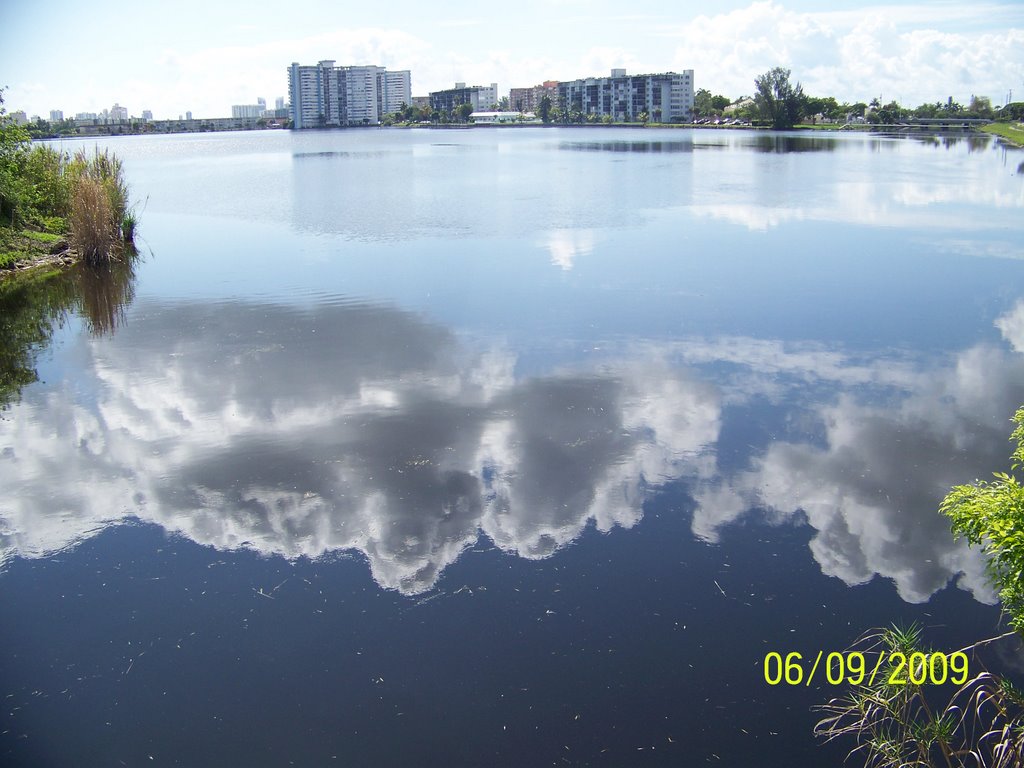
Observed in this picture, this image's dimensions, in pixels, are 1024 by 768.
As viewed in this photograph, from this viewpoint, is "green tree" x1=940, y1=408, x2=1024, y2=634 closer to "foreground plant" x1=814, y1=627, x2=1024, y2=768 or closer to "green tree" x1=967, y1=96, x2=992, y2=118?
"foreground plant" x1=814, y1=627, x2=1024, y2=768

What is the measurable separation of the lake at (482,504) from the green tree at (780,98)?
113675 mm

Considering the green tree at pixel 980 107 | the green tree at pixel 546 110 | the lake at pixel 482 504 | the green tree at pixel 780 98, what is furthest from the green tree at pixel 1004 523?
the green tree at pixel 546 110

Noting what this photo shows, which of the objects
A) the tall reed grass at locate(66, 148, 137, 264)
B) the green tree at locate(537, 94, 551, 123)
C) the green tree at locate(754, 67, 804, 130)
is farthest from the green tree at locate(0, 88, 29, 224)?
the green tree at locate(537, 94, 551, 123)

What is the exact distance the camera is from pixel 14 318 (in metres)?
16.8

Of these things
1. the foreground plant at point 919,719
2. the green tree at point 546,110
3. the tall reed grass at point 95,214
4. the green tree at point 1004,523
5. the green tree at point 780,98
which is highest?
the green tree at point 546,110

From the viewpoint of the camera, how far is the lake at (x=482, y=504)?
220 inches

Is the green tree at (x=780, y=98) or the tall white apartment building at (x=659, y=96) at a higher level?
the tall white apartment building at (x=659, y=96)

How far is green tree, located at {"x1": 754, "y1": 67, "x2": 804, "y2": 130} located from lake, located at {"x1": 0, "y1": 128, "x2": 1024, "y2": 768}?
11368 centimetres

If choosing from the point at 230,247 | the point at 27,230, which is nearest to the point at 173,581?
the point at 230,247

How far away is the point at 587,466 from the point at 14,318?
13.3 metres

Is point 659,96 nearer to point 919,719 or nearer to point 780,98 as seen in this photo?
point 780,98

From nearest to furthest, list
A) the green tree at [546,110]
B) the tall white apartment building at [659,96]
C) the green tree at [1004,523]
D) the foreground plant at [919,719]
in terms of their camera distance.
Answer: the green tree at [1004,523] < the foreground plant at [919,719] < the tall white apartment building at [659,96] < the green tree at [546,110]

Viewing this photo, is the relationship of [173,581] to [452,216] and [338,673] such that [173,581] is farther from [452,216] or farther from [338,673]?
[452,216]

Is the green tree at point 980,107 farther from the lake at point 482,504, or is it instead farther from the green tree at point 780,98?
the lake at point 482,504
